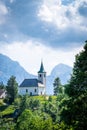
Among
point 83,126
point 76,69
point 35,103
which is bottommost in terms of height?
point 83,126

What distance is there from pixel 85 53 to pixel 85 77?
2.64 meters

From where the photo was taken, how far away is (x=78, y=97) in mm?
41781

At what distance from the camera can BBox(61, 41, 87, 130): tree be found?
41.1 meters

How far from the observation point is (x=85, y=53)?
142ft

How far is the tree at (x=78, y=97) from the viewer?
41125 millimetres

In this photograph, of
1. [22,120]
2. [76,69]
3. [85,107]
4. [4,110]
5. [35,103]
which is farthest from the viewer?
[4,110]

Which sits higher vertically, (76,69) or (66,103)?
(76,69)

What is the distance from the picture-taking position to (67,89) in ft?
143

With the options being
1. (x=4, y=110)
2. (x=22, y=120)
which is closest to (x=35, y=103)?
(x=4, y=110)

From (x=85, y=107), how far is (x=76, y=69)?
15.8 ft

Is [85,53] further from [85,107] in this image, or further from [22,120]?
[22,120]

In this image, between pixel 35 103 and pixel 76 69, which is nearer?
pixel 76 69

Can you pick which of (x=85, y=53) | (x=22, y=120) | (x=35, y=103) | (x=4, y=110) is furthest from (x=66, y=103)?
(x=4, y=110)

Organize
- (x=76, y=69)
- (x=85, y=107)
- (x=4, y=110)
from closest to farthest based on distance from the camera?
1. (x=85, y=107)
2. (x=76, y=69)
3. (x=4, y=110)
